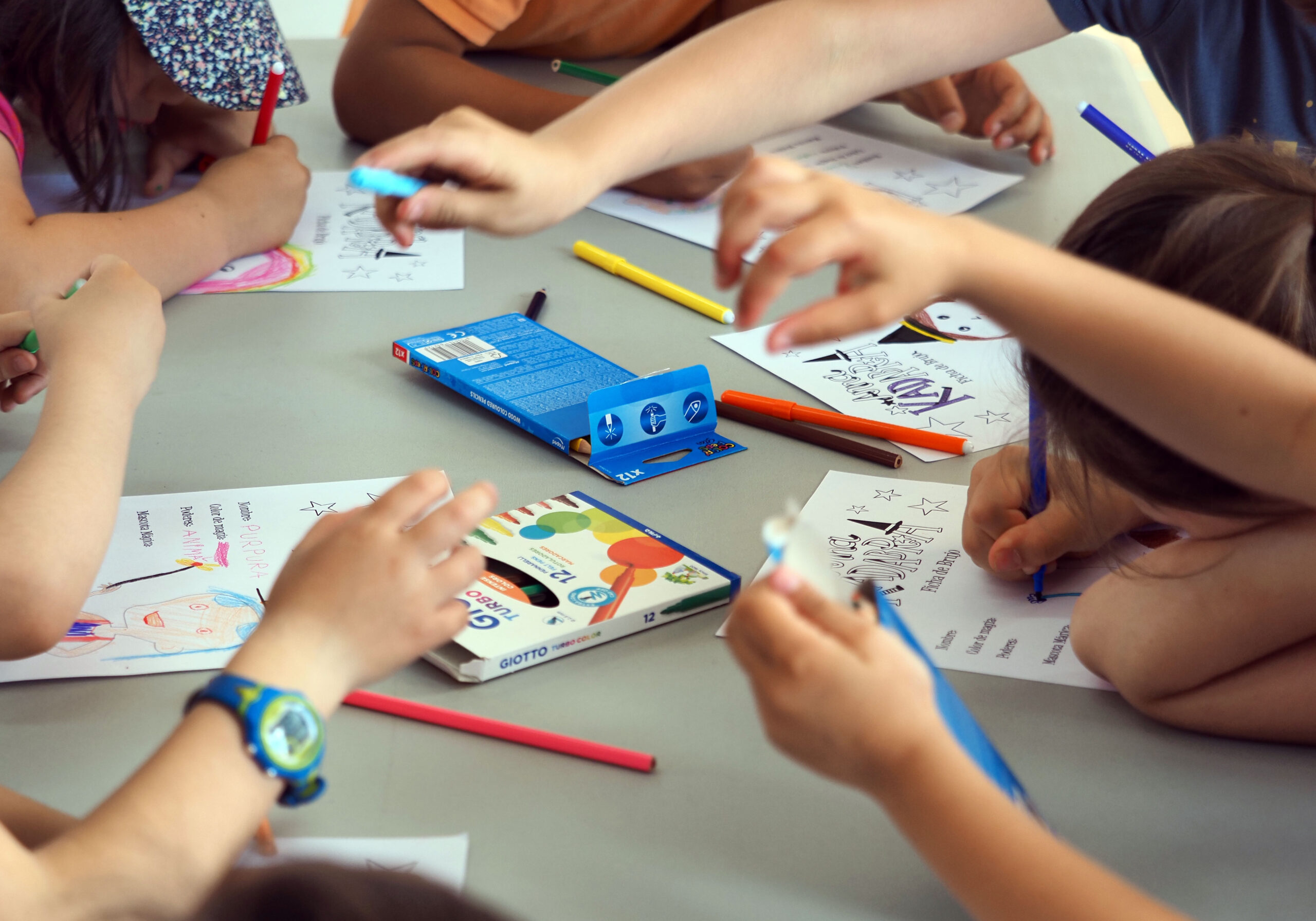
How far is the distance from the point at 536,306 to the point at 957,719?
583 mm

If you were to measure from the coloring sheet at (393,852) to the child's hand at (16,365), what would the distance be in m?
0.40

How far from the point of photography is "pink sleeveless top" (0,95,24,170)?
942mm

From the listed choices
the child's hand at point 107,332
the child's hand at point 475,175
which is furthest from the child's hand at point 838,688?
the child's hand at point 107,332

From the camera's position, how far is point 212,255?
0.97 m

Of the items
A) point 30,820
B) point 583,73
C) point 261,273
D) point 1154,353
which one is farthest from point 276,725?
point 583,73

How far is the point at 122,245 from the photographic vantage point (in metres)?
0.91

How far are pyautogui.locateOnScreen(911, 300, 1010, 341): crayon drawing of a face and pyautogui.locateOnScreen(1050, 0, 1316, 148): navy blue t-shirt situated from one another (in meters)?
0.22

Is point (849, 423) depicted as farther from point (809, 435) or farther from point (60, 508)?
point (60, 508)

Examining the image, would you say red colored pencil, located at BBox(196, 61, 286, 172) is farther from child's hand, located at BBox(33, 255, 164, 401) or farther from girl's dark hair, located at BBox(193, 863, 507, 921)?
girl's dark hair, located at BBox(193, 863, 507, 921)

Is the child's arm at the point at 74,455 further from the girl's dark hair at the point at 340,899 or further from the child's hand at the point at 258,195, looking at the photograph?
the girl's dark hair at the point at 340,899

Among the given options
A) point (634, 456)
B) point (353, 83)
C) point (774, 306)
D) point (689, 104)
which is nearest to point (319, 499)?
point (634, 456)

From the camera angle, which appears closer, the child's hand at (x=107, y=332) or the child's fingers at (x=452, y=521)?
the child's fingers at (x=452, y=521)

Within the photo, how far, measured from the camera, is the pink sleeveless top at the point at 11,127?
942mm

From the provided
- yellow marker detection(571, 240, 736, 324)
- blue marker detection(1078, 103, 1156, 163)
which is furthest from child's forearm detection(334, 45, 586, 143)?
blue marker detection(1078, 103, 1156, 163)
